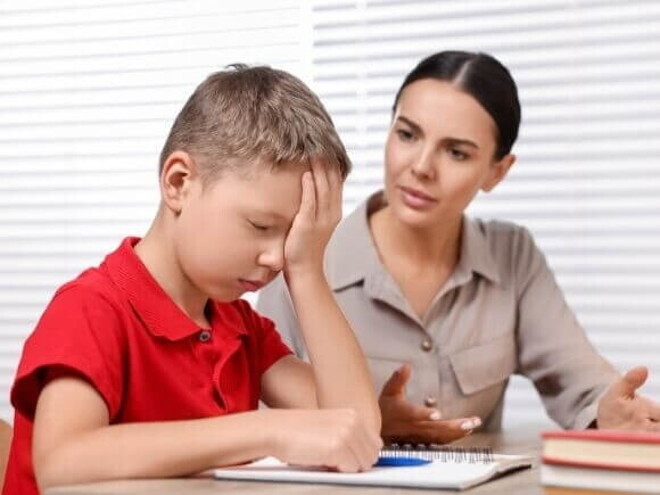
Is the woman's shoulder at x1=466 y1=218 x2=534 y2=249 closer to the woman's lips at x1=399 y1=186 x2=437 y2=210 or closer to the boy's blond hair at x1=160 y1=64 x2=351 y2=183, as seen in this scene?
the woman's lips at x1=399 y1=186 x2=437 y2=210

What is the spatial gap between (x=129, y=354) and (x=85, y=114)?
2.25 m

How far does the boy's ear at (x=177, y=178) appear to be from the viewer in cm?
142

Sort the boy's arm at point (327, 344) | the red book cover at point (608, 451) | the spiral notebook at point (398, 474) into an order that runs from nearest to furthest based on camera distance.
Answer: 1. the red book cover at point (608, 451)
2. the spiral notebook at point (398, 474)
3. the boy's arm at point (327, 344)

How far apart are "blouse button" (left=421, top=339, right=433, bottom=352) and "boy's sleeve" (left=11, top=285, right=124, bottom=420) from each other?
91cm

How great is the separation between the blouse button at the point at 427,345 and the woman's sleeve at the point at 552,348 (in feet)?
0.71

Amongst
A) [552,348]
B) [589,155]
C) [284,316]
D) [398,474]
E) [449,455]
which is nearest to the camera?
[398,474]

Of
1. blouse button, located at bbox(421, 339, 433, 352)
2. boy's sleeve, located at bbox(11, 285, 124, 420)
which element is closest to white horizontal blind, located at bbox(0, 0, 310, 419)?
blouse button, located at bbox(421, 339, 433, 352)

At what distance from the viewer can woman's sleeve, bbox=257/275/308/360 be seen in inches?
83.4

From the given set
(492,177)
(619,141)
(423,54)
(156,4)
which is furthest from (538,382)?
(156,4)

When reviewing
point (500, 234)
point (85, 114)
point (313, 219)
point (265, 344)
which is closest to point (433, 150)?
point (500, 234)

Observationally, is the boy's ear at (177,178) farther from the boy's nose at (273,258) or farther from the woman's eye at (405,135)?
the woman's eye at (405,135)

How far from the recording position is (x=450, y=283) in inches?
87.8

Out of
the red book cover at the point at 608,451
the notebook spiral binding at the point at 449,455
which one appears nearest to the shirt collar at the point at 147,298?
the notebook spiral binding at the point at 449,455

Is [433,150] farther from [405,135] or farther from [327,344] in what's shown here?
[327,344]
